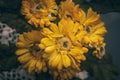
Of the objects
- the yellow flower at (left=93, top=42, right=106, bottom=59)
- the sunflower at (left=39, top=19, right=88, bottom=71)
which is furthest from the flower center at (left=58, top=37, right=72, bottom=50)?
the yellow flower at (left=93, top=42, right=106, bottom=59)

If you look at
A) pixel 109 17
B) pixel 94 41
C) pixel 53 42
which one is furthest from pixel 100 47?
pixel 109 17

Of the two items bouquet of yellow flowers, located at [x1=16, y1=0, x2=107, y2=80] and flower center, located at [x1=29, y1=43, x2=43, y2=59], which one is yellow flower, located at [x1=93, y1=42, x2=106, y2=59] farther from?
flower center, located at [x1=29, y1=43, x2=43, y2=59]

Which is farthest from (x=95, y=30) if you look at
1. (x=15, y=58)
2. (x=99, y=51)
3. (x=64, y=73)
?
(x=15, y=58)

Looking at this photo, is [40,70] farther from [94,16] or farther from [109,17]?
[109,17]

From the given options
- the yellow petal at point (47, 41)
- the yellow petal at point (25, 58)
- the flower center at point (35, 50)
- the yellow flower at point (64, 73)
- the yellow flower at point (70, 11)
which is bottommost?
the yellow flower at point (64, 73)

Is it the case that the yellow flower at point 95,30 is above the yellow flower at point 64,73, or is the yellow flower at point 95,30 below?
above

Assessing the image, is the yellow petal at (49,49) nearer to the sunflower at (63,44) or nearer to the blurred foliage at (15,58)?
the sunflower at (63,44)

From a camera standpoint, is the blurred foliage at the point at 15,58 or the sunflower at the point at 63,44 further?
the blurred foliage at the point at 15,58

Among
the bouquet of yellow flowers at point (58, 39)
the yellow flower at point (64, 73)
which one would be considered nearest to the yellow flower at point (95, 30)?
the bouquet of yellow flowers at point (58, 39)

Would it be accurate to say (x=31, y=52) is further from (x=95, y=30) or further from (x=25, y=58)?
(x=95, y=30)
